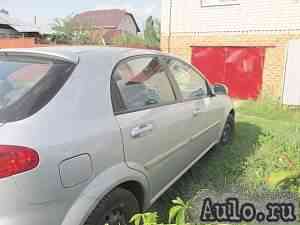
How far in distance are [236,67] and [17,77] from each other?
9.49 meters

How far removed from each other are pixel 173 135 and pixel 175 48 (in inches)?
382

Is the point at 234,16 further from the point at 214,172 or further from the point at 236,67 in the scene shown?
the point at 214,172

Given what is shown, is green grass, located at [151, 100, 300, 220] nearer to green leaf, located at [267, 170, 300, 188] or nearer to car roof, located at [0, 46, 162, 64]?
green leaf, located at [267, 170, 300, 188]

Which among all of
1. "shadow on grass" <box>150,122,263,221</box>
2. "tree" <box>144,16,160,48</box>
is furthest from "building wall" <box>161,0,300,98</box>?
"tree" <box>144,16,160,48</box>

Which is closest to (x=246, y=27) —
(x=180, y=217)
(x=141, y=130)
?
(x=141, y=130)

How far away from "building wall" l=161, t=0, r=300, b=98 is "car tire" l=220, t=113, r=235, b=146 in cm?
528

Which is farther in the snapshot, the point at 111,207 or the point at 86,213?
the point at 111,207

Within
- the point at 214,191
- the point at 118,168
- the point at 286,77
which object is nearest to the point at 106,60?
the point at 118,168

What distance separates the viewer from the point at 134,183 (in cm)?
261

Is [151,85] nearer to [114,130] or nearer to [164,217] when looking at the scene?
[114,130]

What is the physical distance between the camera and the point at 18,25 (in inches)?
1651

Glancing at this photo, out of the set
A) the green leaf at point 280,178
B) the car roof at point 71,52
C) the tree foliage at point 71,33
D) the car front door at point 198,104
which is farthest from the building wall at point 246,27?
the tree foliage at point 71,33

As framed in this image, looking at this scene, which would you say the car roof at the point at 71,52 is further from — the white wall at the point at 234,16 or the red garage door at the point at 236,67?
the red garage door at the point at 236,67

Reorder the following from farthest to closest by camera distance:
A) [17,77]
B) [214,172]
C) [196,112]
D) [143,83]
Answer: [214,172] < [196,112] < [143,83] < [17,77]
